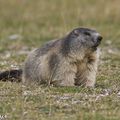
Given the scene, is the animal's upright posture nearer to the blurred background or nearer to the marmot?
the marmot

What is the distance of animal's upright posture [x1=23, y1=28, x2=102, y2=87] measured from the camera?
921cm

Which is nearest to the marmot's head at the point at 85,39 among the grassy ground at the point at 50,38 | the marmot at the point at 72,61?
the marmot at the point at 72,61

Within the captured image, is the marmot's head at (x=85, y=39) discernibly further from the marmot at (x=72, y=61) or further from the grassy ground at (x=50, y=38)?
the grassy ground at (x=50, y=38)

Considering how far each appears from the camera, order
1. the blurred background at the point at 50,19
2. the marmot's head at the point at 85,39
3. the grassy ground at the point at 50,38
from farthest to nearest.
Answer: the blurred background at the point at 50,19 < the marmot's head at the point at 85,39 < the grassy ground at the point at 50,38

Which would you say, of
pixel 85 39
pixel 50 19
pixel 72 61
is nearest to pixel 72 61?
pixel 72 61

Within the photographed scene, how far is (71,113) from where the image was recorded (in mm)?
7238

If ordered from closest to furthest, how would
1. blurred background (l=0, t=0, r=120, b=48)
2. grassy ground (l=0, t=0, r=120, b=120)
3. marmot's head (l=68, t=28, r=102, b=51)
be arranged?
grassy ground (l=0, t=0, r=120, b=120), marmot's head (l=68, t=28, r=102, b=51), blurred background (l=0, t=0, r=120, b=48)

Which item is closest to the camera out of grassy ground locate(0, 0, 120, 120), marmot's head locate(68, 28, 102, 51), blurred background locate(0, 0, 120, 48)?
grassy ground locate(0, 0, 120, 120)

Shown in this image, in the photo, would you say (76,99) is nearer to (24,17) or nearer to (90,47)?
(90,47)

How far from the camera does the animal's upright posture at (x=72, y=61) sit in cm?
921

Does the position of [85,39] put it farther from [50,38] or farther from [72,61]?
[50,38]

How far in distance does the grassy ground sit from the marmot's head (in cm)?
65

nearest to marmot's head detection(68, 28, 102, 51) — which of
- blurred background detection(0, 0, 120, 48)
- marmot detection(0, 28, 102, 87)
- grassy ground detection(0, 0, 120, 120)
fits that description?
marmot detection(0, 28, 102, 87)

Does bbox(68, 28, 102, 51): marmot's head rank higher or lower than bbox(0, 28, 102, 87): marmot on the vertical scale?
higher
